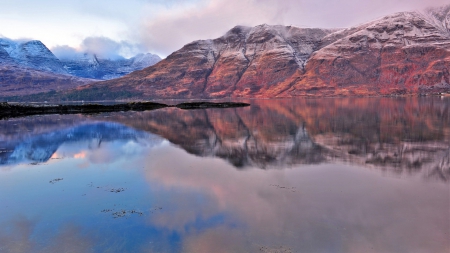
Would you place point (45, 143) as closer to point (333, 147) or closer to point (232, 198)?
point (232, 198)

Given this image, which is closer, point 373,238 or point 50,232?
point 373,238

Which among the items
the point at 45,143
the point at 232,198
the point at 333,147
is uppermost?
the point at 45,143

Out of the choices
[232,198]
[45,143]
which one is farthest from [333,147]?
[45,143]

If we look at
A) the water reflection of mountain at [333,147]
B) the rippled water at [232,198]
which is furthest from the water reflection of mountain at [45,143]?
the water reflection of mountain at [333,147]

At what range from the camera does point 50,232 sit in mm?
9562

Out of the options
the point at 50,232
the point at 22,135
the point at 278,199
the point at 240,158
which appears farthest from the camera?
the point at 22,135

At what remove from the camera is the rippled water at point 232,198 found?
29.0ft

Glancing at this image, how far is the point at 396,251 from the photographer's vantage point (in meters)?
8.13

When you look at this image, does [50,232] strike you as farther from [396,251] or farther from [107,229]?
[396,251]

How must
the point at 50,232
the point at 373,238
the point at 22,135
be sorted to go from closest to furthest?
the point at 373,238 < the point at 50,232 < the point at 22,135

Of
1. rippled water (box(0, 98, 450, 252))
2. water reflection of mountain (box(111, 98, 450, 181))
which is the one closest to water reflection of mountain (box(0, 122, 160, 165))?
rippled water (box(0, 98, 450, 252))

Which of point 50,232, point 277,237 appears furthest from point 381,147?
point 50,232

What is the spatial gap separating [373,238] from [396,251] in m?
0.73

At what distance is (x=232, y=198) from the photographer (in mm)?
12133
